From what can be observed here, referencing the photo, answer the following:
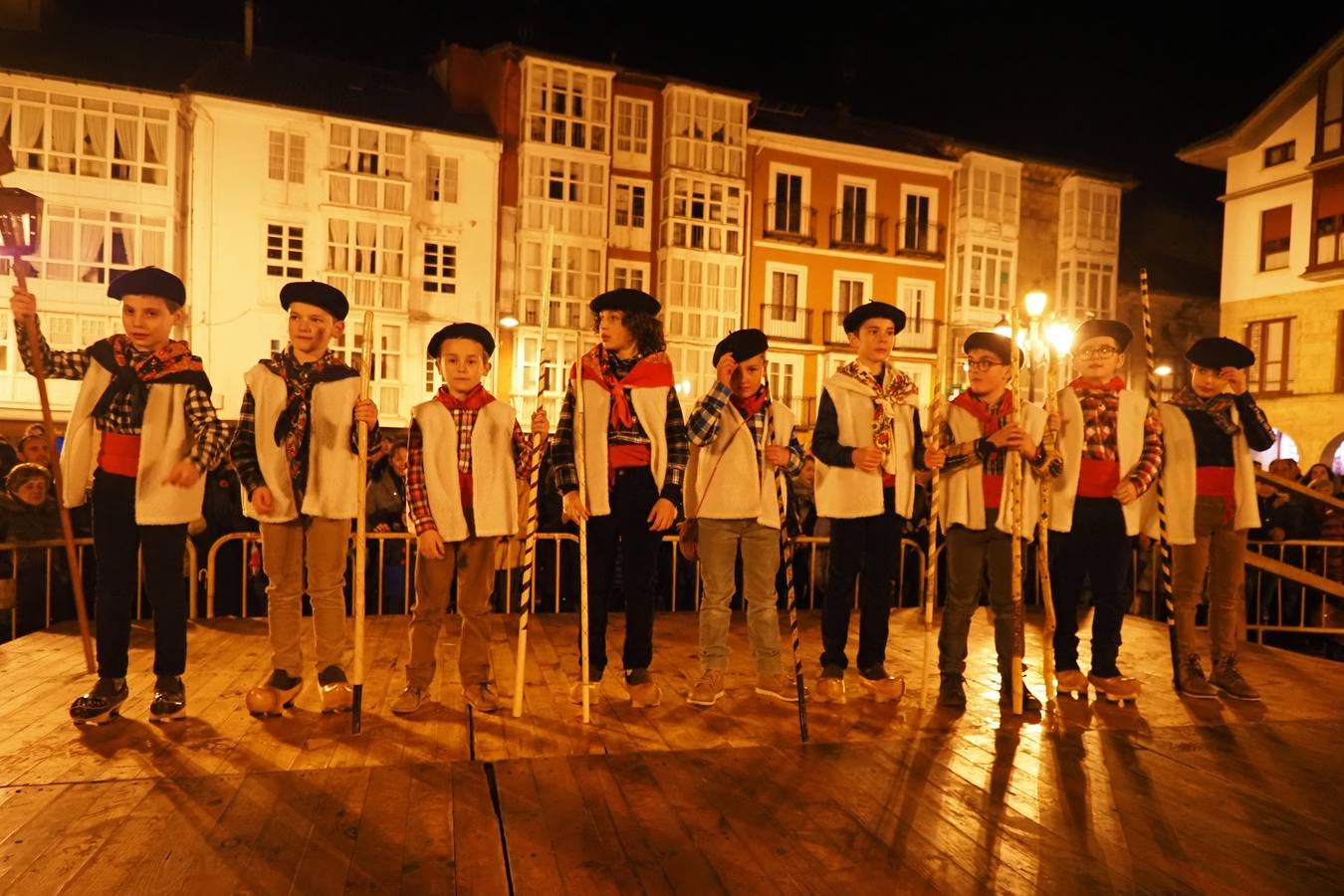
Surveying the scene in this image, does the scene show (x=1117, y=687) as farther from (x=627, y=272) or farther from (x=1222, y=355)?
(x=627, y=272)

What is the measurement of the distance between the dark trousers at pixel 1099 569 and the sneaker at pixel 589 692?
250 cm

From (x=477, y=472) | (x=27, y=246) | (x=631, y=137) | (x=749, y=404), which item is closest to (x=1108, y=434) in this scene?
(x=749, y=404)

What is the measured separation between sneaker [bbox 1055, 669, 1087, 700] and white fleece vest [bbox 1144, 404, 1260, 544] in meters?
0.97

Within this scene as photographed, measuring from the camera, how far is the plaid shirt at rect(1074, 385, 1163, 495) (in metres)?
5.18

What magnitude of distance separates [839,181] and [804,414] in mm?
7191

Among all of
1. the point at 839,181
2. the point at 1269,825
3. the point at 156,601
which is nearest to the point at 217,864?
the point at 156,601

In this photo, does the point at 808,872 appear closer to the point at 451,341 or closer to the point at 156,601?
the point at 451,341

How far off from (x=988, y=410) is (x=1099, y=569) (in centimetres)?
103

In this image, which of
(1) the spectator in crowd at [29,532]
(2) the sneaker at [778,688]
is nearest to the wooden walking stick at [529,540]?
(2) the sneaker at [778,688]

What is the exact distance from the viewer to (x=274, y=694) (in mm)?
4578

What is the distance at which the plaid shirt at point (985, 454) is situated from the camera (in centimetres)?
506

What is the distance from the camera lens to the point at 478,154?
84.1ft

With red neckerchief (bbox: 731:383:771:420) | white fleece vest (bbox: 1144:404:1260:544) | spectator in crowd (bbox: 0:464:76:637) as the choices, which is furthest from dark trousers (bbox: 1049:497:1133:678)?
spectator in crowd (bbox: 0:464:76:637)

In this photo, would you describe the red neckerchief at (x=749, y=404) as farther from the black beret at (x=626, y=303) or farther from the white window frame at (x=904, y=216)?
the white window frame at (x=904, y=216)
